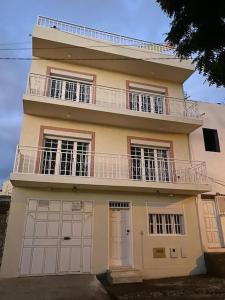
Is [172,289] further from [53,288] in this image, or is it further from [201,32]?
[201,32]

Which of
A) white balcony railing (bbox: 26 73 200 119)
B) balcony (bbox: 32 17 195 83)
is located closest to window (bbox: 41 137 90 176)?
white balcony railing (bbox: 26 73 200 119)

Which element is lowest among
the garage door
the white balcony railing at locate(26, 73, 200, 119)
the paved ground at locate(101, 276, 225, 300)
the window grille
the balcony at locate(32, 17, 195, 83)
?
the paved ground at locate(101, 276, 225, 300)

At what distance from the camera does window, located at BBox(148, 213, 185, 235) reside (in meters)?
10.1

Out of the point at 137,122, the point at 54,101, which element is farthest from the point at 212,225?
the point at 54,101

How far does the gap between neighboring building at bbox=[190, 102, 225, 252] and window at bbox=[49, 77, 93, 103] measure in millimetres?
5368

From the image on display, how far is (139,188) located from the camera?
9.88 m

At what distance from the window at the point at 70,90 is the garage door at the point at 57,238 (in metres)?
4.58

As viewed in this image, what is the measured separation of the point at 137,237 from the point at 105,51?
26.6ft

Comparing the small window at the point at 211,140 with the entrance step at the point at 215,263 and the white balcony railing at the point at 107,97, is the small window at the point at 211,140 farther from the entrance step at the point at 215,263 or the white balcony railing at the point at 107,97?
the entrance step at the point at 215,263

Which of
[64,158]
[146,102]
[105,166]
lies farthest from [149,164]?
[64,158]

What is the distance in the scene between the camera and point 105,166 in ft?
33.7

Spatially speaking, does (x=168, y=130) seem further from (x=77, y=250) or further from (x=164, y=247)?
(x=77, y=250)

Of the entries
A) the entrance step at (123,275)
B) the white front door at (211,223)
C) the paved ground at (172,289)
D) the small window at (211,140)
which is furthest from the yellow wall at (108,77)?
the paved ground at (172,289)

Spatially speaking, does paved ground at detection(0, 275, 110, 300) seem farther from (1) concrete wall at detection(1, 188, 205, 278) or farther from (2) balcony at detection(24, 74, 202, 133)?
(2) balcony at detection(24, 74, 202, 133)
